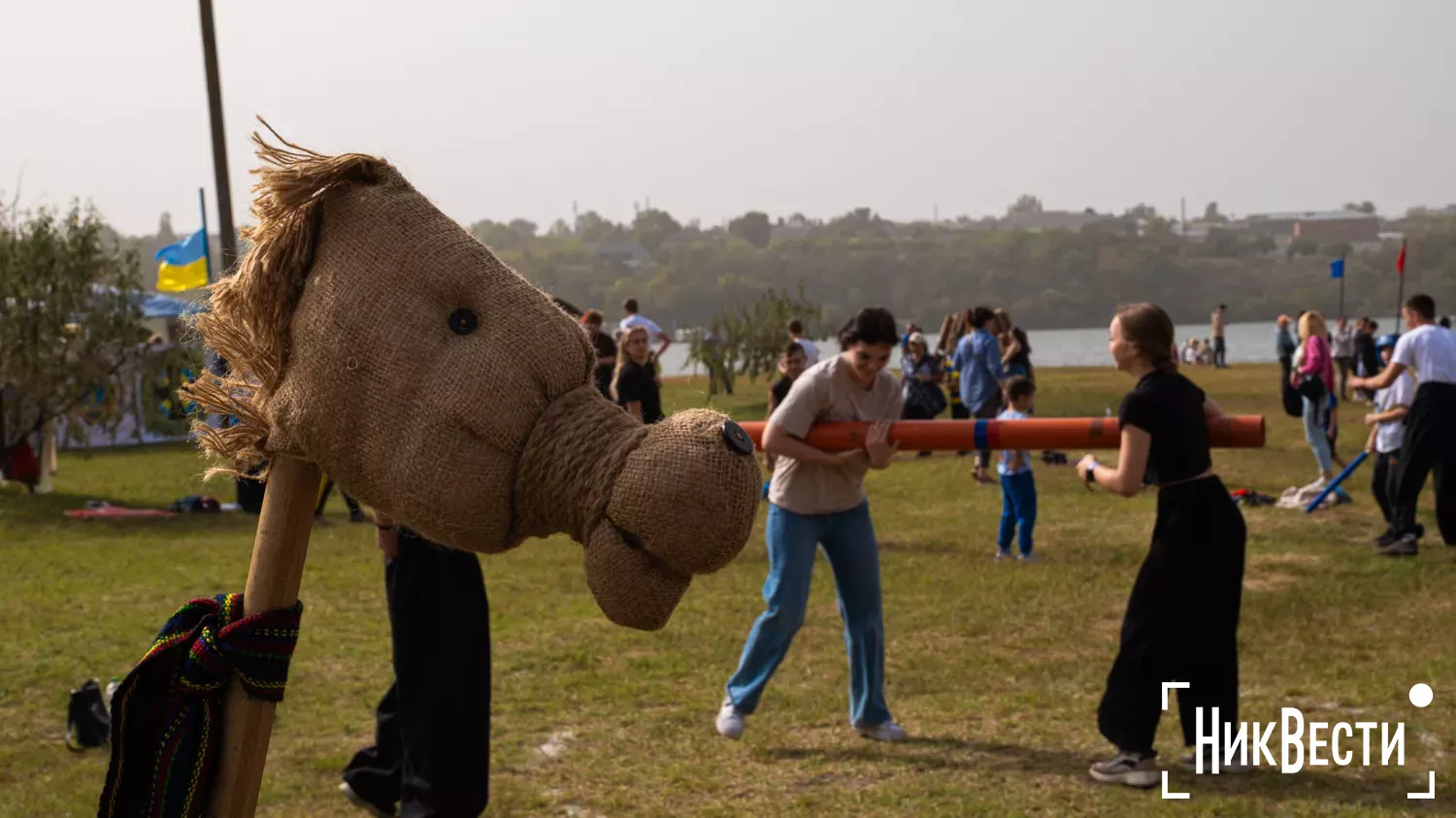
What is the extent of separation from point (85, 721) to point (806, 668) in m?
3.73

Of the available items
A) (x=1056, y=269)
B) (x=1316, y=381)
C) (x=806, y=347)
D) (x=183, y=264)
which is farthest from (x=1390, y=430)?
(x=1056, y=269)

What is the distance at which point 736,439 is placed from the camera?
2.16 meters

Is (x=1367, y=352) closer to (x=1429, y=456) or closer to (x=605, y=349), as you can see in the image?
(x=1429, y=456)

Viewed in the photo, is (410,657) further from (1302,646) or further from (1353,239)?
(1353,239)

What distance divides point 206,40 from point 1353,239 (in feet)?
481

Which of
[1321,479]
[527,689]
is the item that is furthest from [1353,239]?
[527,689]

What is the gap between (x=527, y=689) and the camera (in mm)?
7820

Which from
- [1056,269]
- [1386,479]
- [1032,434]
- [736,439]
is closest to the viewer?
[736,439]

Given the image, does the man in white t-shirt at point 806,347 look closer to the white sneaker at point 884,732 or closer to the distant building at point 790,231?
the white sneaker at point 884,732

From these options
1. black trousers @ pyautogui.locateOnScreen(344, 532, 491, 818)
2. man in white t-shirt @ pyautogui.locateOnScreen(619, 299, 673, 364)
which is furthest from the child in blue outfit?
black trousers @ pyautogui.locateOnScreen(344, 532, 491, 818)

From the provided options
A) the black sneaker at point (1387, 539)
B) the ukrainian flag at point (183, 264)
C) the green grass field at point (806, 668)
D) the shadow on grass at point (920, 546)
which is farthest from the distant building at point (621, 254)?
the black sneaker at point (1387, 539)

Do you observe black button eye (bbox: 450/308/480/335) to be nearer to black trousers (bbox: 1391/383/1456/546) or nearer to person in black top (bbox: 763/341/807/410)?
person in black top (bbox: 763/341/807/410)

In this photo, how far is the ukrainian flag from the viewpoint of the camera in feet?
79.0

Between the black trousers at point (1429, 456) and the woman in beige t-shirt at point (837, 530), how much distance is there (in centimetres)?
618
